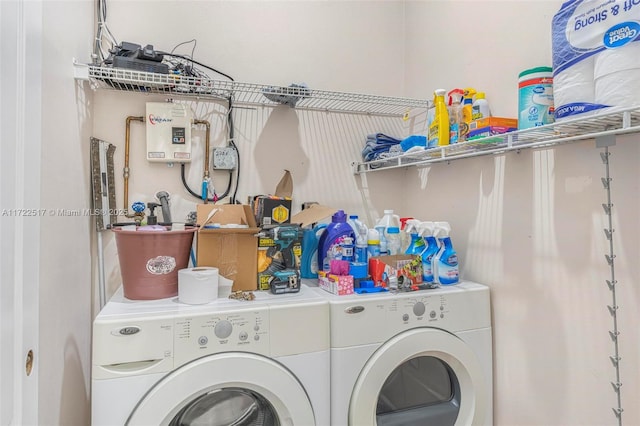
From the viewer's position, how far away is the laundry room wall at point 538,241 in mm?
1068

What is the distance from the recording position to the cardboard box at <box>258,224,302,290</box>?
1375 millimetres

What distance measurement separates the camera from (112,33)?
5.41 feet

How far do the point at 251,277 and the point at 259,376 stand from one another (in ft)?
1.25

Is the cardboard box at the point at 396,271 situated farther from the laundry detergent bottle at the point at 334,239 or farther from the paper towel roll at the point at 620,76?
the paper towel roll at the point at 620,76

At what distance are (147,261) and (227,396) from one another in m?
0.51

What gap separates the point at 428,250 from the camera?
4.95 feet

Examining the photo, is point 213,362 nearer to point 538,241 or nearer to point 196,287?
point 196,287

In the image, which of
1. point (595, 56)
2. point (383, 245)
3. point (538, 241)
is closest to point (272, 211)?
point (383, 245)

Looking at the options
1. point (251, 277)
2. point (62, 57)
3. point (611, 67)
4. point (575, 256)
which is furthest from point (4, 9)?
point (575, 256)

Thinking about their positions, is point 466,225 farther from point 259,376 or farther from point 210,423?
point 210,423

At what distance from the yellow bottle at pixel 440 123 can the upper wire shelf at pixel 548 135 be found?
5 cm

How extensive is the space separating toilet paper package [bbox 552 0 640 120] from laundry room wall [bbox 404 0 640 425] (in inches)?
9.5

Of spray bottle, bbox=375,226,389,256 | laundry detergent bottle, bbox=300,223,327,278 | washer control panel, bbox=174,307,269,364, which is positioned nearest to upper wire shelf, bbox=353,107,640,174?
spray bottle, bbox=375,226,389,256

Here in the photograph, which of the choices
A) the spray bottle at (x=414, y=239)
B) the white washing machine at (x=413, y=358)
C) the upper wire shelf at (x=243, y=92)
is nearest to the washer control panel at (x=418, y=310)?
the white washing machine at (x=413, y=358)
